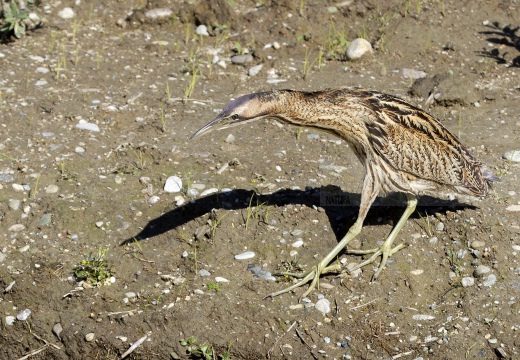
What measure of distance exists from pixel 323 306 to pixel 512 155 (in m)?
2.60

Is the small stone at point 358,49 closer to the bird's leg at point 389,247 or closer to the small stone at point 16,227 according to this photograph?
the bird's leg at point 389,247

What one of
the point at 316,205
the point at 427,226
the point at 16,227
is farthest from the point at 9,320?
the point at 427,226

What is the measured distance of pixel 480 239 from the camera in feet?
19.3

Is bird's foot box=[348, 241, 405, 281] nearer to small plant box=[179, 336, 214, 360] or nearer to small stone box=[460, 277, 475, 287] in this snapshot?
small stone box=[460, 277, 475, 287]

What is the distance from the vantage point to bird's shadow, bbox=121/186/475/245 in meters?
6.19

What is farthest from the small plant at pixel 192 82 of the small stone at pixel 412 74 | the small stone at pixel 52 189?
the small stone at pixel 412 74

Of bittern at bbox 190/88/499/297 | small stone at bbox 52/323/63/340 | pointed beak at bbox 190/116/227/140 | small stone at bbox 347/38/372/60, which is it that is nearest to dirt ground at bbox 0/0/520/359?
small stone at bbox 52/323/63/340

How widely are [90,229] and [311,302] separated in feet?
6.36

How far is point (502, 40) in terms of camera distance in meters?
8.84

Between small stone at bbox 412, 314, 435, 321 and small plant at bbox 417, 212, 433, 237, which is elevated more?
small plant at bbox 417, 212, 433, 237

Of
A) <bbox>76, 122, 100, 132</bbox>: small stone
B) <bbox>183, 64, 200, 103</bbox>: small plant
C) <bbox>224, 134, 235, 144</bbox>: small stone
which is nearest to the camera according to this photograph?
<bbox>224, 134, 235, 144</bbox>: small stone

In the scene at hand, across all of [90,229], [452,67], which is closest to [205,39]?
[452,67]

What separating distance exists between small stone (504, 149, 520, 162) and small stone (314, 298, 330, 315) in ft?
8.14

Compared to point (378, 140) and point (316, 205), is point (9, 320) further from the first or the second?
point (378, 140)
